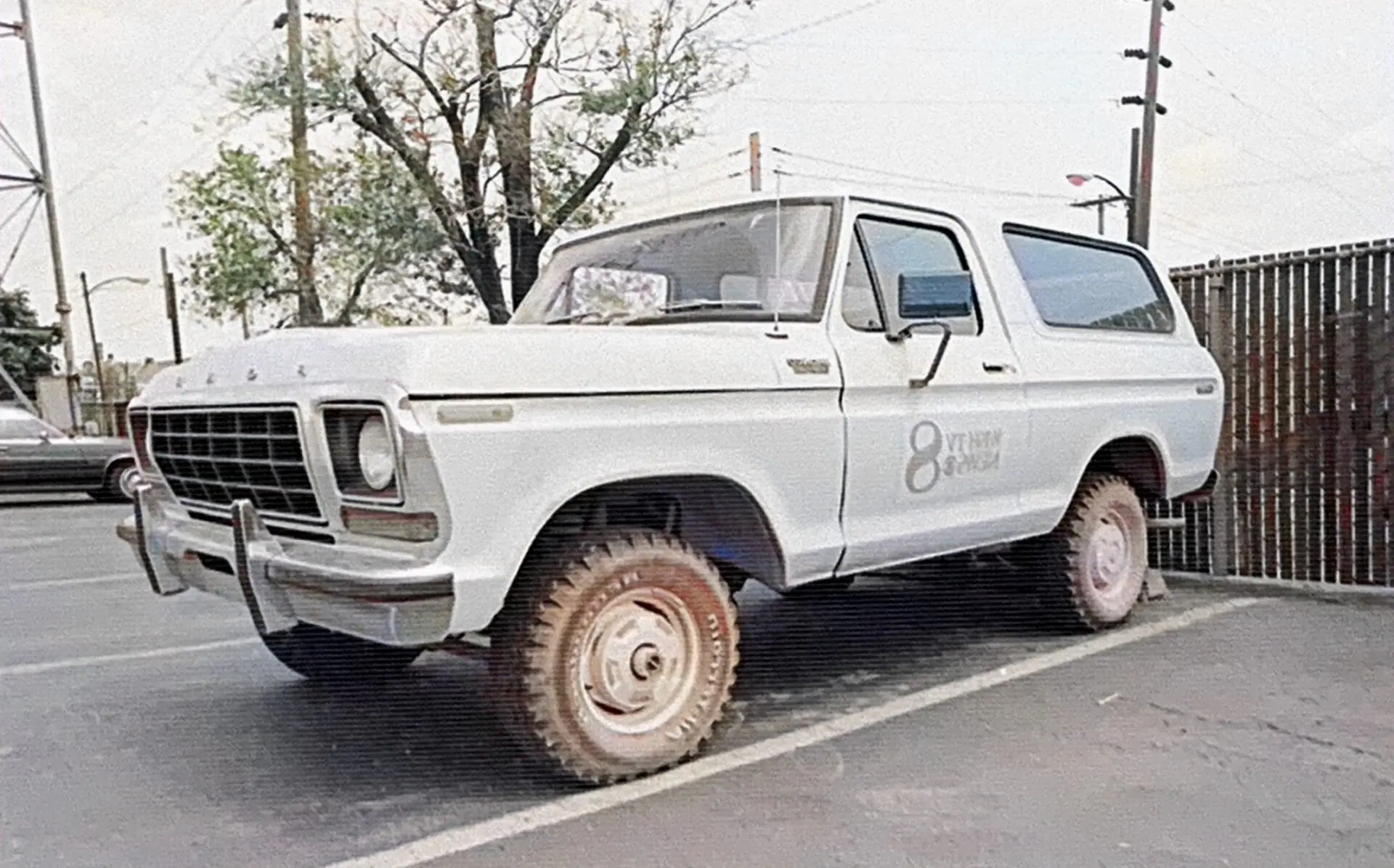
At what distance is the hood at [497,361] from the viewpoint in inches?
101

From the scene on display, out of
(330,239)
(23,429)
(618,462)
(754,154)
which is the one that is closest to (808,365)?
(618,462)

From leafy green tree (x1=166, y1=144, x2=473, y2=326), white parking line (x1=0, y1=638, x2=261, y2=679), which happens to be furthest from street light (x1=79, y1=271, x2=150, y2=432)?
white parking line (x1=0, y1=638, x2=261, y2=679)

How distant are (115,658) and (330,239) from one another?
1160cm

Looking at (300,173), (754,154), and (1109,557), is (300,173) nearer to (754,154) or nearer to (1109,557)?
(754,154)

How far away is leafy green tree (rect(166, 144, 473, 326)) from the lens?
14773mm

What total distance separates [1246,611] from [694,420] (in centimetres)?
335

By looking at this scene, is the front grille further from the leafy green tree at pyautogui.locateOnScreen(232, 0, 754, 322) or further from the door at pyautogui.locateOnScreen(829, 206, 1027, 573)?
the leafy green tree at pyautogui.locateOnScreen(232, 0, 754, 322)

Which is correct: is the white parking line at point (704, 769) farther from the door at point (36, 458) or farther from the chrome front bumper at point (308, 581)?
the door at point (36, 458)

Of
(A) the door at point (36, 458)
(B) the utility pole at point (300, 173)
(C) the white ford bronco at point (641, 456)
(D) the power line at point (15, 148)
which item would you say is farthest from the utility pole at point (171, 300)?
(C) the white ford bronco at point (641, 456)

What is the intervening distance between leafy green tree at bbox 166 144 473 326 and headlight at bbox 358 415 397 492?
40.4 ft

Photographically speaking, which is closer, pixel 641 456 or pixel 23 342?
pixel 641 456

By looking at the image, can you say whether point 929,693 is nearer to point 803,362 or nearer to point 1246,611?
point 803,362

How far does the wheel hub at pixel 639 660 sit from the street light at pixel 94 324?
58.4 feet

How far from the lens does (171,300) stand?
2423 cm
